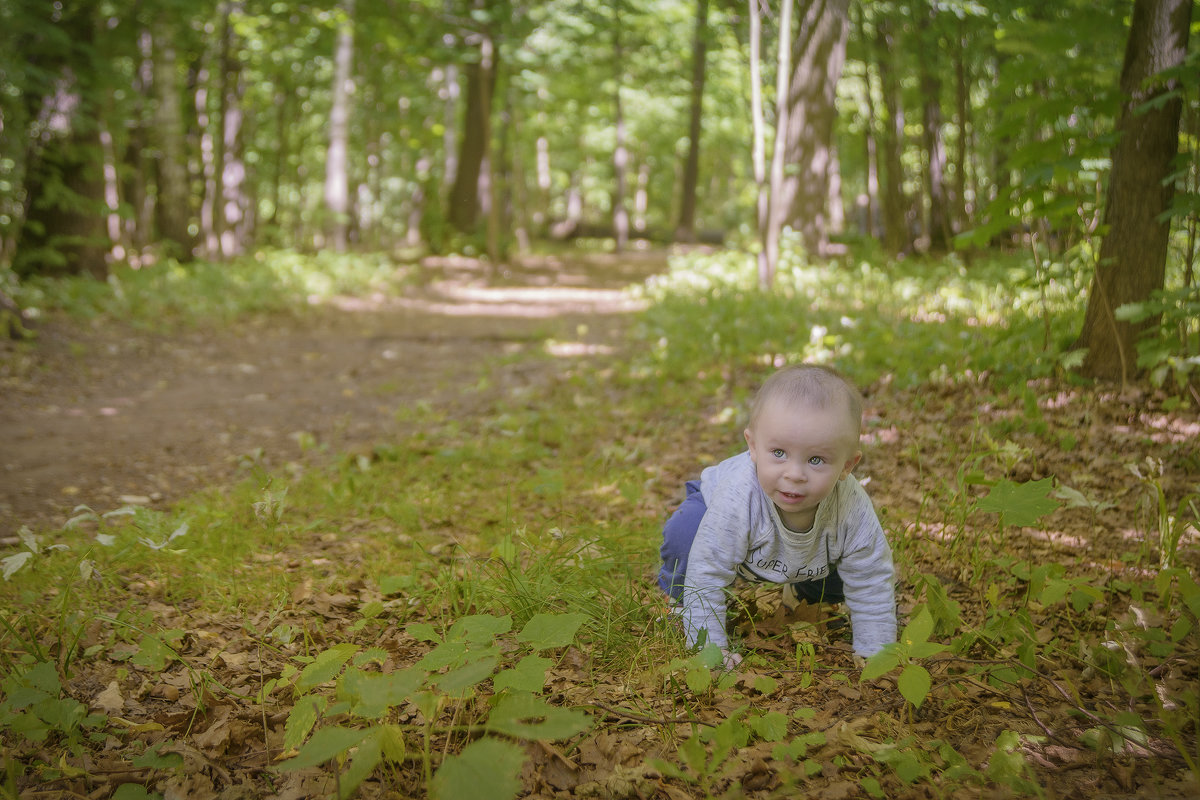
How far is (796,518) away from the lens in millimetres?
2568

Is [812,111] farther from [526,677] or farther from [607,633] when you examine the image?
[526,677]

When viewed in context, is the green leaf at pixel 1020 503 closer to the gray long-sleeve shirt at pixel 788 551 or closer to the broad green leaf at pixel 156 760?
the gray long-sleeve shirt at pixel 788 551

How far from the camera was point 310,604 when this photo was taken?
3055 millimetres

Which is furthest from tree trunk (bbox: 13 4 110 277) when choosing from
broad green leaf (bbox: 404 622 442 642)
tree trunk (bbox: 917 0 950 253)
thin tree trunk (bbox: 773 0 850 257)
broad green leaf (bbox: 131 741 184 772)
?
tree trunk (bbox: 917 0 950 253)

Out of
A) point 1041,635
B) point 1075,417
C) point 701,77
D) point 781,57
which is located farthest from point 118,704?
point 701,77

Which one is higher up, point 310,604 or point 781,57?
point 781,57

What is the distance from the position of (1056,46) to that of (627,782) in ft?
15.0

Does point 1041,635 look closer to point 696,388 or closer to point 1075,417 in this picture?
point 1075,417

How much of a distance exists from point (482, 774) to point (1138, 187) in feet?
15.7

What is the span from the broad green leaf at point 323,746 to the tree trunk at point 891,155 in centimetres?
1398

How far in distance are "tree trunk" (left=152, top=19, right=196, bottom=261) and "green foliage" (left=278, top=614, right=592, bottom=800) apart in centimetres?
1401

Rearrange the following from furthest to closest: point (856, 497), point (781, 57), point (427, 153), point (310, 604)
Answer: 1. point (427, 153)
2. point (781, 57)
3. point (310, 604)
4. point (856, 497)

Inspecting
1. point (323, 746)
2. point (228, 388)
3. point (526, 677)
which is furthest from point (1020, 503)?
point (228, 388)

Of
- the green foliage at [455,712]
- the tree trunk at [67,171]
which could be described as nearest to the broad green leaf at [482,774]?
the green foliage at [455,712]
